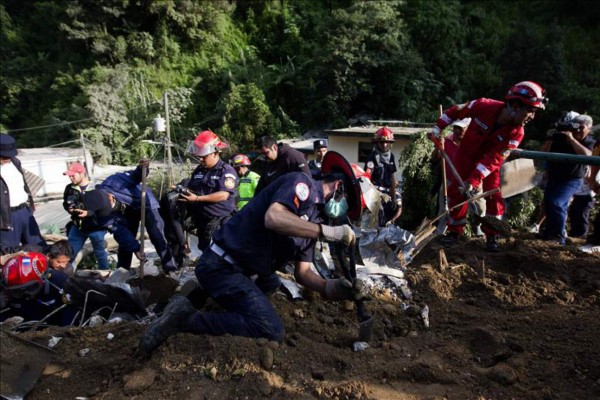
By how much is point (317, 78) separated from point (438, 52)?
6238 millimetres

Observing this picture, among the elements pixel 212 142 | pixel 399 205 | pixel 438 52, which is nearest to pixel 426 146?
pixel 399 205

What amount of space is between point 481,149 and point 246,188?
10.9ft

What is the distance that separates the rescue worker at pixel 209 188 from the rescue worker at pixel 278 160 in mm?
467

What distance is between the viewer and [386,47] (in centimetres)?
2142

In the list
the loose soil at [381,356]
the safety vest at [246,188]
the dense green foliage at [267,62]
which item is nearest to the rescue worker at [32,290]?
the loose soil at [381,356]

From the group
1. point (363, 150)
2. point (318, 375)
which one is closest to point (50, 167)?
point (363, 150)

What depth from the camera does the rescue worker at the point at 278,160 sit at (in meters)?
5.19

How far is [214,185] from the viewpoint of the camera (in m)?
4.97

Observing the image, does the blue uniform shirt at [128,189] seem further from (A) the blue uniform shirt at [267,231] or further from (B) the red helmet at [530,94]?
(B) the red helmet at [530,94]

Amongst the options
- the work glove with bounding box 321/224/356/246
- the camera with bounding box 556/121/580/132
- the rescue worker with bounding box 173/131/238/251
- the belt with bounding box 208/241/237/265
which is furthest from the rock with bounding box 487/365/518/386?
the rescue worker with bounding box 173/131/238/251

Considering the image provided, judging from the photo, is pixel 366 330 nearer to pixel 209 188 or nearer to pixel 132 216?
pixel 209 188

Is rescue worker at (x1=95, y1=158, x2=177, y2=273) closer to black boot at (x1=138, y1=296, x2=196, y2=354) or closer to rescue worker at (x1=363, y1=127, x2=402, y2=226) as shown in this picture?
black boot at (x1=138, y1=296, x2=196, y2=354)

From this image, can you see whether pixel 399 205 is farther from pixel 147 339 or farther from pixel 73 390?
pixel 73 390

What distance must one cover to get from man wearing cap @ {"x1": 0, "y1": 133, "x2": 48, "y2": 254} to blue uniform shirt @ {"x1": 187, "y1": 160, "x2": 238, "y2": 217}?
1964mm
